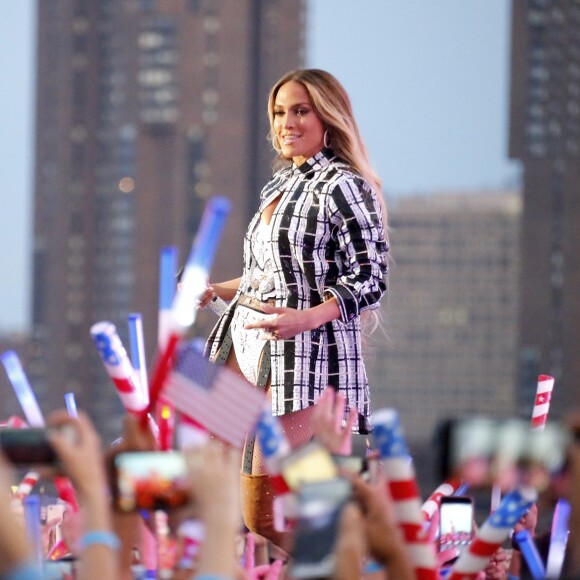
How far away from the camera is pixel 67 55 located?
91000 mm

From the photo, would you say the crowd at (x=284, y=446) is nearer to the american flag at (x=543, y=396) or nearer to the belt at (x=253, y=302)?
the belt at (x=253, y=302)

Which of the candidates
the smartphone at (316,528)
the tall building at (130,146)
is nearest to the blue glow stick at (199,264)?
the smartphone at (316,528)

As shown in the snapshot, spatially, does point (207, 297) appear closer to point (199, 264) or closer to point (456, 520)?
point (456, 520)

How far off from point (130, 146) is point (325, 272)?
3423 inches

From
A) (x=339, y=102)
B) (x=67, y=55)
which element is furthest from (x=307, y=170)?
(x=67, y=55)

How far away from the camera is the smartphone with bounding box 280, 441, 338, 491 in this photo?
6.97 ft

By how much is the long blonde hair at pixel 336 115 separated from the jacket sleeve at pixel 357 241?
0.34 feet

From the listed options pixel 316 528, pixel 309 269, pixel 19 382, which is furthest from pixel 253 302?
pixel 316 528

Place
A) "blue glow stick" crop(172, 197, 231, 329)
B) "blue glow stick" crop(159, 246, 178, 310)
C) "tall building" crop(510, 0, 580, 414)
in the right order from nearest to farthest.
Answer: "blue glow stick" crop(172, 197, 231, 329) < "blue glow stick" crop(159, 246, 178, 310) < "tall building" crop(510, 0, 580, 414)

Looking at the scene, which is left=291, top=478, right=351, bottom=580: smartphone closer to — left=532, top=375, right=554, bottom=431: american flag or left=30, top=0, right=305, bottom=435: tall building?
left=532, top=375, right=554, bottom=431: american flag

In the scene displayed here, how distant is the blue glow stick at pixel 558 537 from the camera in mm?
3258

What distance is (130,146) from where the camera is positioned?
9012 cm

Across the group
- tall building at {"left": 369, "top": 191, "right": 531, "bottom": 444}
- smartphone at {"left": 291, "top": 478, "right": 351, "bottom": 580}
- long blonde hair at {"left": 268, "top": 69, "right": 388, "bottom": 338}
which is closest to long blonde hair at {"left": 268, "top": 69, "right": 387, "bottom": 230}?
long blonde hair at {"left": 268, "top": 69, "right": 388, "bottom": 338}

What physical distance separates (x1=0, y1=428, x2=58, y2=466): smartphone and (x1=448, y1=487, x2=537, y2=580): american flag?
25.5 inches
